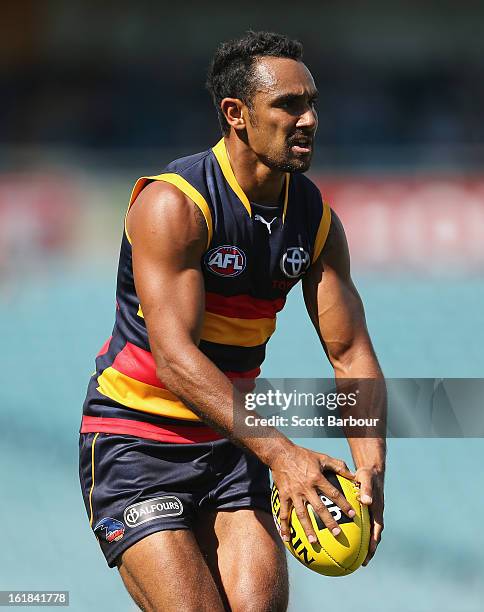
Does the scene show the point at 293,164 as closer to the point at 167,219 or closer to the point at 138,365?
the point at 167,219

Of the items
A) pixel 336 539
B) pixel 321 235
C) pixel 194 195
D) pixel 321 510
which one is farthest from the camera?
pixel 321 235

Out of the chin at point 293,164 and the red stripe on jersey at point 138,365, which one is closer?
the chin at point 293,164

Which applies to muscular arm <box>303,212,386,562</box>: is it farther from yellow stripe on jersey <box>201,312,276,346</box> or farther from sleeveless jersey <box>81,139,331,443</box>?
yellow stripe on jersey <box>201,312,276,346</box>

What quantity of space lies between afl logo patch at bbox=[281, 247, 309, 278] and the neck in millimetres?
228

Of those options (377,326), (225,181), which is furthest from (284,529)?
(377,326)

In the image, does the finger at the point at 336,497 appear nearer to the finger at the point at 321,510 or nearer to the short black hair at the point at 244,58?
the finger at the point at 321,510

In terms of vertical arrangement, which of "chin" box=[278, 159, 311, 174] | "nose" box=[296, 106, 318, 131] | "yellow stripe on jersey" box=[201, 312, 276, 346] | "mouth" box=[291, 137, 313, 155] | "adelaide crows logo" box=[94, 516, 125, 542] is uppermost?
"nose" box=[296, 106, 318, 131]

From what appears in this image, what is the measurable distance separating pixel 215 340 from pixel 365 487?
81 cm

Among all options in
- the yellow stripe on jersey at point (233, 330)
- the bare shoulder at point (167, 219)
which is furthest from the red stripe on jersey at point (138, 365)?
the bare shoulder at point (167, 219)

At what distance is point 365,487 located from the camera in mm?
3799

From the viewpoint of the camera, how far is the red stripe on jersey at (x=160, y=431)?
4.13 meters

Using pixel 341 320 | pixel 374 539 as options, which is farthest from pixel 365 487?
pixel 341 320

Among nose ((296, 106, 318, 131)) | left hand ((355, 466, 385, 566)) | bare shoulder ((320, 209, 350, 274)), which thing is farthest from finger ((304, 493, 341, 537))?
nose ((296, 106, 318, 131))

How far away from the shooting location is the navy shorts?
13.0 ft
